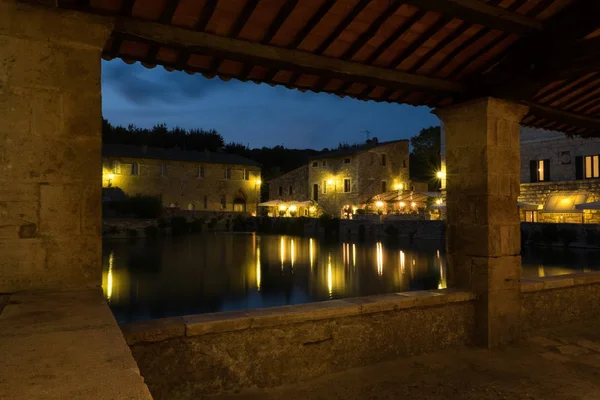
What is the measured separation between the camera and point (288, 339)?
3.82m

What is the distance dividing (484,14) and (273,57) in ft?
5.90

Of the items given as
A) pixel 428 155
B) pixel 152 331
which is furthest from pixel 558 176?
pixel 152 331

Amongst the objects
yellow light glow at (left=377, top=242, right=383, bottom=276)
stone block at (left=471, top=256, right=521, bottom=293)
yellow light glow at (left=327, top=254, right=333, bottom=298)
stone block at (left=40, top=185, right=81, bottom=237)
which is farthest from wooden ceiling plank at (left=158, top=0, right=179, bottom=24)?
yellow light glow at (left=377, top=242, right=383, bottom=276)

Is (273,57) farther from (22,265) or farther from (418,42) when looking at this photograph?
(22,265)

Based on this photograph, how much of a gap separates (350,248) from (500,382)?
19.8 meters

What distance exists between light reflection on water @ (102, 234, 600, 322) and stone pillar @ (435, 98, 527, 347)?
663 centimetres

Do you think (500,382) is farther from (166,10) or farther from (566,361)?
(166,10)

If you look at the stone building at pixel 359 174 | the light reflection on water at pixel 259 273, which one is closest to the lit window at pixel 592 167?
the light reflection on water at pixel 259 273

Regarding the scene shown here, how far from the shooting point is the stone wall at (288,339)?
10.8ft

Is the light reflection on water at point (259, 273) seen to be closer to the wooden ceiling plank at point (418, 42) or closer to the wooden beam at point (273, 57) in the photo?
the wooden beam at point (273, 57)

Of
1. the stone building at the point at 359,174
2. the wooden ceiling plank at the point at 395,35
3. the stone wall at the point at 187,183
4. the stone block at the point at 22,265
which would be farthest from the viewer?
the stone wall at the point at 187,183

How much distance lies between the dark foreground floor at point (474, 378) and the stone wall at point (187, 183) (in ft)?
119

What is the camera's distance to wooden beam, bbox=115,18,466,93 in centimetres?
328

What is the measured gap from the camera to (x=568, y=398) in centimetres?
353
